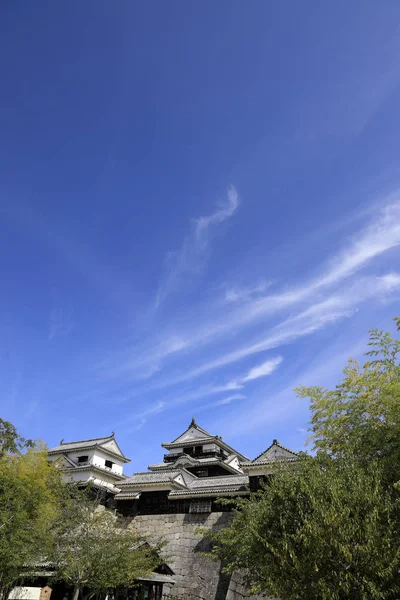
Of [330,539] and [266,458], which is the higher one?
[266,458]

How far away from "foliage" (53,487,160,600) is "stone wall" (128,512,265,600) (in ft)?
12.9

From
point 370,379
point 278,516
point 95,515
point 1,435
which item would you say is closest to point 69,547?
point 95,515

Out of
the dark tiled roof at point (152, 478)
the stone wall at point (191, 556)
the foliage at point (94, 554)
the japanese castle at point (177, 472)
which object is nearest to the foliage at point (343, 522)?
the foliage at point (94, 554)

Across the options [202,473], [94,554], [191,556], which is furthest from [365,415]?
[202,473]

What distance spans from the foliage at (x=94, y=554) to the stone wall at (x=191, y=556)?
3.92m

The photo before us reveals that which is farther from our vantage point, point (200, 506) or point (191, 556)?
point (200, 506)

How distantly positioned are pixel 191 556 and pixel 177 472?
693cm

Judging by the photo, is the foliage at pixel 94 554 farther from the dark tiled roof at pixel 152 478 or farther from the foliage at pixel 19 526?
the dark tiled roof at pixel 152 478

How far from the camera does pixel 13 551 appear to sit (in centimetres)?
1581

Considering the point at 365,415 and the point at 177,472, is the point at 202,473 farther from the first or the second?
the point at 365,415

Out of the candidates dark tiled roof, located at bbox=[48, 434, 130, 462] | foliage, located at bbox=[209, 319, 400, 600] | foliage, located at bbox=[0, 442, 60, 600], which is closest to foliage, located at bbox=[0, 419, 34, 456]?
foliage, located at bbox=[0, 442, 60, 600]

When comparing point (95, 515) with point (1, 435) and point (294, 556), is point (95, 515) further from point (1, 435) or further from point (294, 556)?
point (294, 556)

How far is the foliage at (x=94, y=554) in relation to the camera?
Answer: 52.0ft

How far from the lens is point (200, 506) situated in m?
28.8
